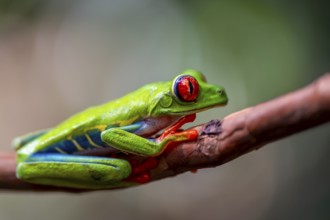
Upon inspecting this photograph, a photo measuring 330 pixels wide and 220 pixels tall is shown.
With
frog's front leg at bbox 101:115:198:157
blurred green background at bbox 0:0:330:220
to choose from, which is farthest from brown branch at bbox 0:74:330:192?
blurred green background at bbox 0:0:330:220

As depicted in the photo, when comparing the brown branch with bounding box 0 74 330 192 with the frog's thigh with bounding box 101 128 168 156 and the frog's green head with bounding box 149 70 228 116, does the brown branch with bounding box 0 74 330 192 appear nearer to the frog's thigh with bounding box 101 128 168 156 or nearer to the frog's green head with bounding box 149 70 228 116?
the frog's thigh with bounding box 101 128 168 156

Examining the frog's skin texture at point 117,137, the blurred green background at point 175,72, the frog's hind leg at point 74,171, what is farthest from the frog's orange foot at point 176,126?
the blurred green background at point 175,72

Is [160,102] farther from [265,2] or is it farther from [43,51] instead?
[43,51]

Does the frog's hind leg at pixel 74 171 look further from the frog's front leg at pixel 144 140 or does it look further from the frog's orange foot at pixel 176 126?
the frog's orange foot at pixel 176 126

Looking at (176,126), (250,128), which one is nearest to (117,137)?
(176,126)

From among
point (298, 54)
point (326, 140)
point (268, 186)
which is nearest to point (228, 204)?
point (268, 186)

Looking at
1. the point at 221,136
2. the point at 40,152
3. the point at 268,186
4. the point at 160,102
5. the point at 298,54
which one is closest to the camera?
the point at 221,136

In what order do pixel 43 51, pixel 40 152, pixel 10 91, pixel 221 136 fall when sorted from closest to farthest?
pixel 221 136 → pixel 40 152 → pixel 10 91 → pixel 43 51
